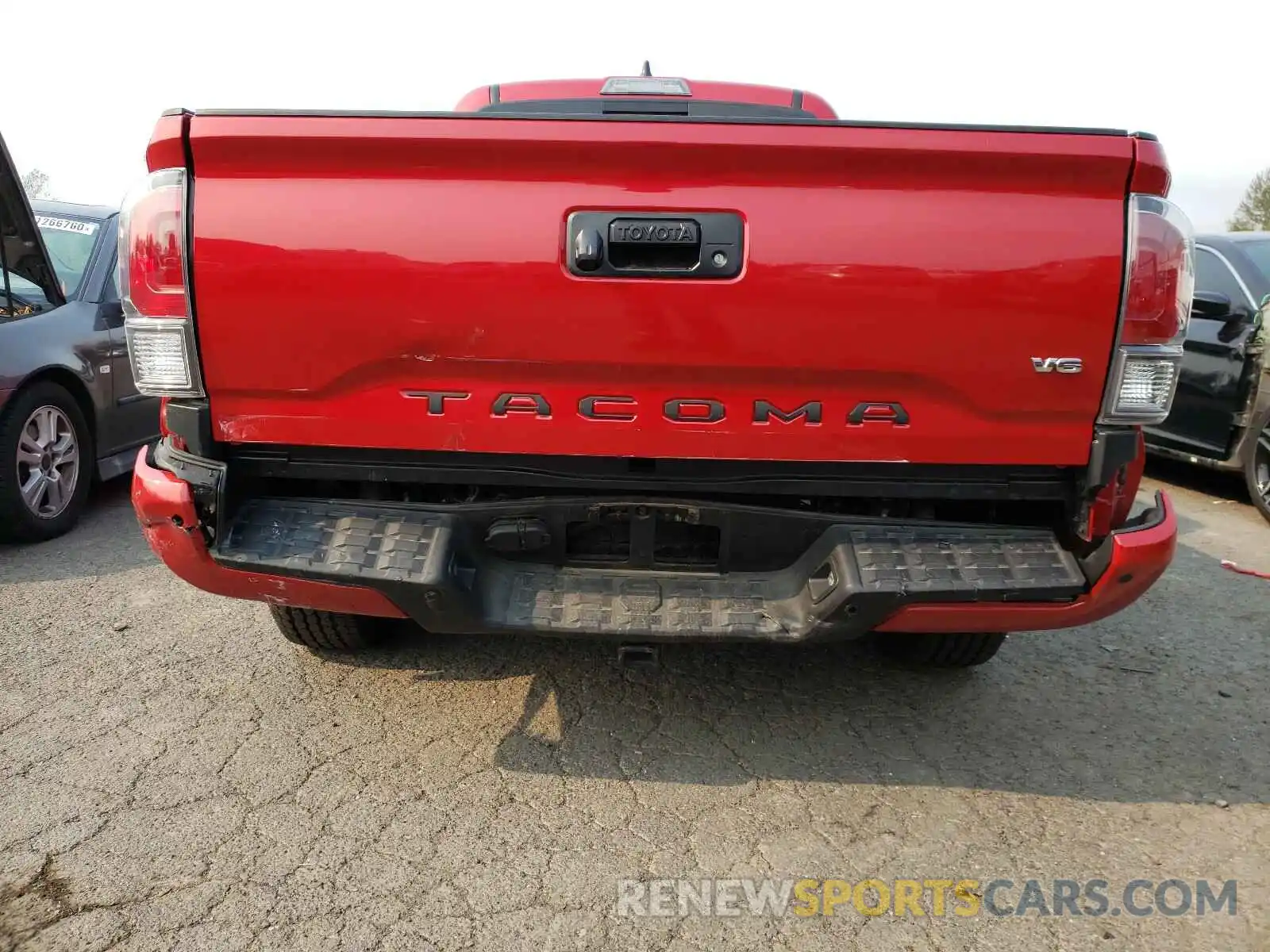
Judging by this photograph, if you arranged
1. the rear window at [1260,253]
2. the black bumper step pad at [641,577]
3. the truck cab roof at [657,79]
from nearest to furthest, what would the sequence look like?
the black bumper step pad at [641,577] → the truck cab roof at [657,79] → the rear window at [1260,253]

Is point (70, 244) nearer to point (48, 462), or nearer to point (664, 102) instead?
point (48, 462)

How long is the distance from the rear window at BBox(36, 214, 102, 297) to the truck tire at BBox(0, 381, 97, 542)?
74 cm

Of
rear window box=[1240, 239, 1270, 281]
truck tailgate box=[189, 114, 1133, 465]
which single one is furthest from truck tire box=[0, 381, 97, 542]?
rear window box=[1240, 239, 1270, 281]

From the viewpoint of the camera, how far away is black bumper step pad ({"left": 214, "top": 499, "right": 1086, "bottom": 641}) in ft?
6.98

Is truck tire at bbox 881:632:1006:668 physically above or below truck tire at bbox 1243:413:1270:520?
above

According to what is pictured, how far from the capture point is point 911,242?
2023 mm

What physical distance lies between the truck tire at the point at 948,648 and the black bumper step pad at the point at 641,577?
79 cm

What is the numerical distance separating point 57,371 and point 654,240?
385 cm

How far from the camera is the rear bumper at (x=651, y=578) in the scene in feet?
7.00

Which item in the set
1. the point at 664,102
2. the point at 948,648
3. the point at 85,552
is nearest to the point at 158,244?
the point at 664,102

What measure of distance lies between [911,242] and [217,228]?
1631 mm

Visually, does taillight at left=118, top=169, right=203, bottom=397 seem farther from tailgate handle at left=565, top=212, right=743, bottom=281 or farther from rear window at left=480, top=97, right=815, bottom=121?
rear window at left=480, top=97, right=815, bottom=121

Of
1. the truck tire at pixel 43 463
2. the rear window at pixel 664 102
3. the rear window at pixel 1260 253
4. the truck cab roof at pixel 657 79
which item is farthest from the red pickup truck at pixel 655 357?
the rear window at pixel 1260 253

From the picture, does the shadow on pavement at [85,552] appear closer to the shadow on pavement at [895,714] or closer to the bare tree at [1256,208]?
the shadow on pavement at [895,714]
